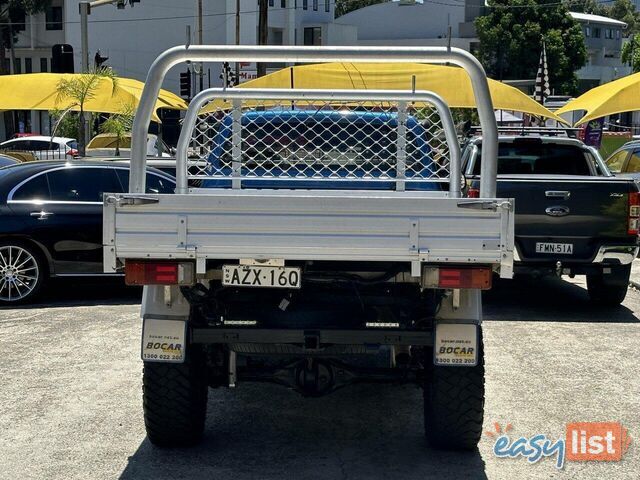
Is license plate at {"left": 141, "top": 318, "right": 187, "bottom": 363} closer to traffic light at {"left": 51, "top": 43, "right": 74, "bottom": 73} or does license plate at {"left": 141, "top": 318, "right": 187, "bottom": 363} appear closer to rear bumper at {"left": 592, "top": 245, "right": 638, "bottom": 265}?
rear bumper at {"left": 592, "top": 245, "right": 638, "bottom": 265}

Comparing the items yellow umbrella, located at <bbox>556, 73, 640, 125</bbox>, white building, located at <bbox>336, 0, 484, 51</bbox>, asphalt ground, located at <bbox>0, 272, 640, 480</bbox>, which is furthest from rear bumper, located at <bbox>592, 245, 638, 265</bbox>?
white building, located at <bbox>336, 0, 484, 51</bbox>

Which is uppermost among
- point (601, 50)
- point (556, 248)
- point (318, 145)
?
point (601, 50)

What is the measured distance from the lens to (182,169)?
607cm

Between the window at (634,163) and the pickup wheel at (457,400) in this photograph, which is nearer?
the pickup wheel at (457,400)

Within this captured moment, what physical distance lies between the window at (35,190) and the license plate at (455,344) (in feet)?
21.4

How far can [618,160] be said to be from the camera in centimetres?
1686

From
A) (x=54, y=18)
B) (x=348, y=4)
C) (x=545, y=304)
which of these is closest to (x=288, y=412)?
(x=545, y=304)

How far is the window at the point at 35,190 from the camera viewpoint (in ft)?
34.7

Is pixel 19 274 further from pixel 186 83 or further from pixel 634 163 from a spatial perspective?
pixel 186 83

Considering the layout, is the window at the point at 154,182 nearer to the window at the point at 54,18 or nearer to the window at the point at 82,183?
the window at the point at 82,183

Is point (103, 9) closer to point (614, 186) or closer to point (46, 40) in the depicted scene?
point (46, 40)

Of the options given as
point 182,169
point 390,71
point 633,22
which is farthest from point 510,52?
point 633,22

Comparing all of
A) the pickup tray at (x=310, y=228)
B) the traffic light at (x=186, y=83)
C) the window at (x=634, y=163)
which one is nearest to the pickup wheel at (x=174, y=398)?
the pickup tray at (x=310, y=228)

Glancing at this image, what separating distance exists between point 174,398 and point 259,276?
100 cm
